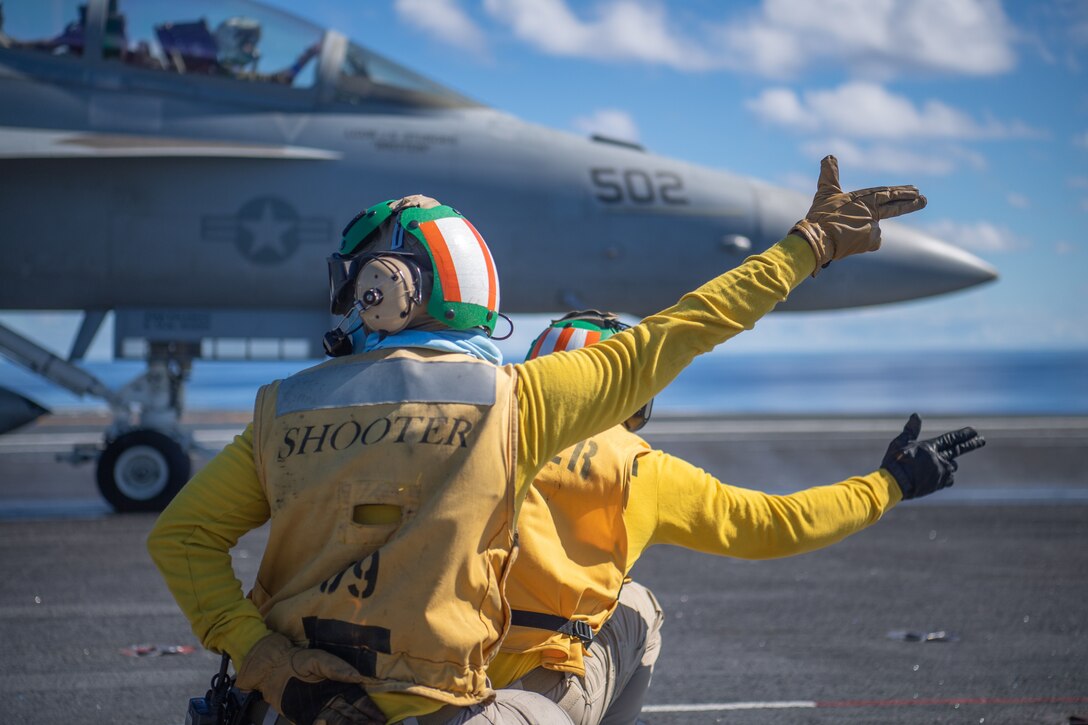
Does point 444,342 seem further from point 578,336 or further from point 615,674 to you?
point 615,674

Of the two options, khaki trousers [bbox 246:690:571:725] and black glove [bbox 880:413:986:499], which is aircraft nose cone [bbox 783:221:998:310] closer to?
black glove [bbox 880:413:986:499]

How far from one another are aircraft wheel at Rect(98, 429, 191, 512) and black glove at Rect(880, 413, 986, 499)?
782cm

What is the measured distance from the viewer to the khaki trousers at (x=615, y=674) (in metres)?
2.76

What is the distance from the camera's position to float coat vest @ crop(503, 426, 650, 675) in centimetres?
266

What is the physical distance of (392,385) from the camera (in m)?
2.18

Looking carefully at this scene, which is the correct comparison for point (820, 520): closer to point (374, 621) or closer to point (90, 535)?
point (374, 621)

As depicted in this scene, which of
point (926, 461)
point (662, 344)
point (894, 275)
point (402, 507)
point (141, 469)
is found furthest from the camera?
point (894, 275)

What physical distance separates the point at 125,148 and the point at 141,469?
2732 mm

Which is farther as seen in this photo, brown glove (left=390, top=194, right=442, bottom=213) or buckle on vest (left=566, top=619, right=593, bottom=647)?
buckle on vest (left=566, top=619, right=593, bottom=647)

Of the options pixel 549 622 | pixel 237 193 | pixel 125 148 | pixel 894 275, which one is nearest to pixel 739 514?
pixel 549 622

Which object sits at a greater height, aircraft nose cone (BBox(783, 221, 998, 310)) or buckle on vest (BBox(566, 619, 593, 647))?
aircraft nose cone (BBox(783, 221, 998, 310))

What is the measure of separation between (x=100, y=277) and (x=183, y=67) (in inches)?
76.9

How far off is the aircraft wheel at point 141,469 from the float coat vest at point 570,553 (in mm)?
7556

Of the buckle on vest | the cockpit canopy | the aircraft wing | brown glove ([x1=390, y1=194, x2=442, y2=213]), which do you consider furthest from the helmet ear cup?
the cockpit canopy
